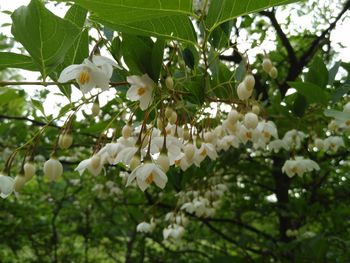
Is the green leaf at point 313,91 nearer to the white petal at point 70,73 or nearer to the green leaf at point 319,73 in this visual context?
the green leaf at point 319,73

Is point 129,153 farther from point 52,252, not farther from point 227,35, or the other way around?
point 52,252

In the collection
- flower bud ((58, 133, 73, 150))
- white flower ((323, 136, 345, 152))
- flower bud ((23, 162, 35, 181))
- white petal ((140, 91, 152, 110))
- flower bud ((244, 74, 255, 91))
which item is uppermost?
flower bud ((244, 74, 255, 91))

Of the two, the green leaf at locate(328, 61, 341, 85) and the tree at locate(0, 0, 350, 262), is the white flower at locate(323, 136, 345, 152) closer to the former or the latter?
the tree at locate(0, 0, 350, 262)

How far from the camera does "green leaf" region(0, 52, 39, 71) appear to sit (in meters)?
1.22

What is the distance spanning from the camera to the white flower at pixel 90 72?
125 cm

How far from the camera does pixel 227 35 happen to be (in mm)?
1455

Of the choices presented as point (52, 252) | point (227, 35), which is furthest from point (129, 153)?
point (52, 252)

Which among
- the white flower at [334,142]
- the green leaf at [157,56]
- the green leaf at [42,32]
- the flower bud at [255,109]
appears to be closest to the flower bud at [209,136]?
the flower bud at [255,109]

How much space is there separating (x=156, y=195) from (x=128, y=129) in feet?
10.3

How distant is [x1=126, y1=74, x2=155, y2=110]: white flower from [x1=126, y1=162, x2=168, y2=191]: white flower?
190mm

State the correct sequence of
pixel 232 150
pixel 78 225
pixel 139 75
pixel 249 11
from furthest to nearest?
1. pixel 78 225
2. pixel 232 150
3. pixel 139 75
4. pixel 249 11

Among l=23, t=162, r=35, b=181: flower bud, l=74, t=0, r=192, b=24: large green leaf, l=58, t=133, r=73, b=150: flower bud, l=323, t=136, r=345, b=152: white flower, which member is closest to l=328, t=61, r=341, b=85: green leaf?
l=323, t=136, r=345, b=152: white flower

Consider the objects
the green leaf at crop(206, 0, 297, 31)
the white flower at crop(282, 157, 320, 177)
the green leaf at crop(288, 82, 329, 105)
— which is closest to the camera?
the green leaf at crop(206, 0, 297, 31)

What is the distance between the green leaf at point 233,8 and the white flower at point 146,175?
0.47m
